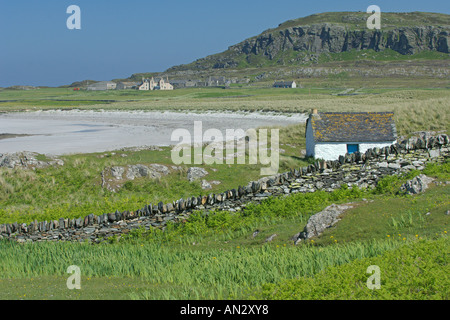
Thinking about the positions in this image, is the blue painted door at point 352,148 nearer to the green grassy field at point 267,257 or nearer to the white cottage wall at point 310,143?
the white cottage wall at point 310,143

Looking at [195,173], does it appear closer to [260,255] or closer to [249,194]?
[249,194]

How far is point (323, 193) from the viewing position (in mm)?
17031

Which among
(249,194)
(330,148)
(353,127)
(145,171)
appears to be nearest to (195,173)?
(145,171)

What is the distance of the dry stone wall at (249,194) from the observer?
16875mm

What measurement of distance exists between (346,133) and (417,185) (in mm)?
17912

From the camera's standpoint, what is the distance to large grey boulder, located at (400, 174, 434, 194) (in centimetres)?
1510

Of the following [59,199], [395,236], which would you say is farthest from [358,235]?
[59,199]

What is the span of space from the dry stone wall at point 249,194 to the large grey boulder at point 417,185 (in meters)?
1.66

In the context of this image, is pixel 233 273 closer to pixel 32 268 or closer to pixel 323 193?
pixel 32 268

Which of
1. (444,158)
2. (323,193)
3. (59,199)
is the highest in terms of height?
Result: (444,158)

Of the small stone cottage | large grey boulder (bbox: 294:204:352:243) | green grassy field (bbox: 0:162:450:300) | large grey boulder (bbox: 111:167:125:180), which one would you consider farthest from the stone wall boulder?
large grey boulder (bbox: 294:204:352:243)

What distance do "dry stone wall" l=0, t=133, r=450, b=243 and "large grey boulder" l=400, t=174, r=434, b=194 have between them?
1664mm

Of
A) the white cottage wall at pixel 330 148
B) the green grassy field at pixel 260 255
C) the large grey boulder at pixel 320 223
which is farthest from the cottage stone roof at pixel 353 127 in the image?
the large grey boulder at pixel 320 223
